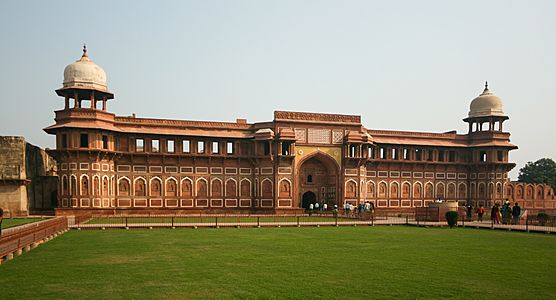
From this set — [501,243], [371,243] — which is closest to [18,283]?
[371,243]

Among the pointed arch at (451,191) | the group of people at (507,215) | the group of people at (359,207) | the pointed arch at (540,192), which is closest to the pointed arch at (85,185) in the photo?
the group of people at (359,207)

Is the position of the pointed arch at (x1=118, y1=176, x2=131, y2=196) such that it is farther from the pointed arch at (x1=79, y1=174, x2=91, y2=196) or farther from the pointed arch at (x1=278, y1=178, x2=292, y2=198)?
the pointed arch at (x1=278, y1=178, x2=292, y2=198)

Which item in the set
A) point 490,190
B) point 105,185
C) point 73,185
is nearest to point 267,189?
point 105,185

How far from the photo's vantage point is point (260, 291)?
8.23 m

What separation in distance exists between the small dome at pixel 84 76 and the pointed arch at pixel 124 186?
6637 millimetres

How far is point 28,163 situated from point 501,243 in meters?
32.4

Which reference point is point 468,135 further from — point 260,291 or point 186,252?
point 260,291

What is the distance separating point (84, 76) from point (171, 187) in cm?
1010

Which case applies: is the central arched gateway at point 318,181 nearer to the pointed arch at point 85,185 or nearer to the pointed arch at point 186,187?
the pointed arch at point 186,187

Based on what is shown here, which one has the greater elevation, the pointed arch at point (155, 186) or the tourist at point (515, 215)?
the pointed arch at point (155, 186)

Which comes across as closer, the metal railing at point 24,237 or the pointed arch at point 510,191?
the metal railing at point 24,237

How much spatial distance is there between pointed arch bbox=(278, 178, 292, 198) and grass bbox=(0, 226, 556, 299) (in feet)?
64.0

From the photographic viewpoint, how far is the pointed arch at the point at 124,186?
3381cm

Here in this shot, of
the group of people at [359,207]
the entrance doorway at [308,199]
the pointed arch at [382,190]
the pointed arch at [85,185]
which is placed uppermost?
the pointed arch at [85,185]
